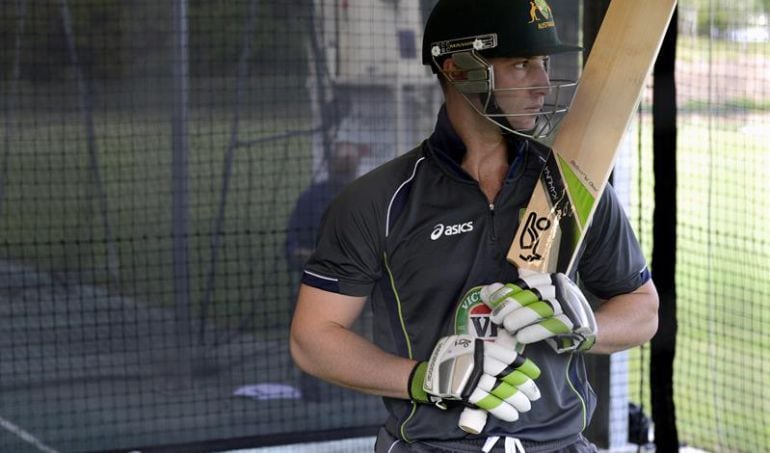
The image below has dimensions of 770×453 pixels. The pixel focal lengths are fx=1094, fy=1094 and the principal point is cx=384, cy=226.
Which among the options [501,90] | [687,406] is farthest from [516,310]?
[687,406]

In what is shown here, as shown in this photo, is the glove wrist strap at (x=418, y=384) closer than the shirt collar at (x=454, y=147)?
Yes

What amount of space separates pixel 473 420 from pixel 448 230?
37cm

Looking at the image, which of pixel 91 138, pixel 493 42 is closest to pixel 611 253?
pixel 493 42

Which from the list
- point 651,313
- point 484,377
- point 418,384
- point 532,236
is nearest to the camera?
point 484,377

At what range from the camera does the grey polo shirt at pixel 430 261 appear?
6.65 ft

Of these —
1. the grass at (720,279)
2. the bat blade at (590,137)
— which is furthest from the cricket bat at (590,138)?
the grass at (720,279)

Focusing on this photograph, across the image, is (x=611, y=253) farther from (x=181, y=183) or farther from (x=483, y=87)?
(x=181, y=183)

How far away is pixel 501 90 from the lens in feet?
6.85

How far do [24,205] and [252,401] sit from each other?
1118 millimetres

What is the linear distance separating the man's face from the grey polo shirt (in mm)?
95

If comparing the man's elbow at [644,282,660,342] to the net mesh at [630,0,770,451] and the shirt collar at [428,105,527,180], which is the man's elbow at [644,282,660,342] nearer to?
the shirt collar at [428,105,527,180]

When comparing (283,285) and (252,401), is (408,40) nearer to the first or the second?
(283,285)

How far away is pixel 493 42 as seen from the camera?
2078 mm

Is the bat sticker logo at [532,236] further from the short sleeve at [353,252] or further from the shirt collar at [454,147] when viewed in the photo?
the short sleeve at [353,252]
